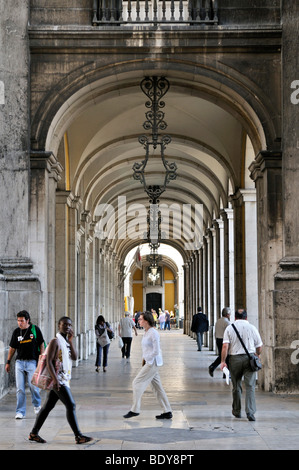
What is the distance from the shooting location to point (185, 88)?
1520cm

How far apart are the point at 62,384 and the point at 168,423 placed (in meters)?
2.23

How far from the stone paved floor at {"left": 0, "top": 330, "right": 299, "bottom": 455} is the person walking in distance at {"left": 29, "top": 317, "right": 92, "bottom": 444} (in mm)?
152

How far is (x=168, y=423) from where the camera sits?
31.5 feet

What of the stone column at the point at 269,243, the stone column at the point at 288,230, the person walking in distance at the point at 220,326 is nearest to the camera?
the stone column at the point at 288,230

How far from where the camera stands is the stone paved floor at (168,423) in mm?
7992

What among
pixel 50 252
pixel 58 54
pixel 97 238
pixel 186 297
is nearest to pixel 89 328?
pixel 97 238

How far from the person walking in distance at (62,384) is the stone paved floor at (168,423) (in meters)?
0.15

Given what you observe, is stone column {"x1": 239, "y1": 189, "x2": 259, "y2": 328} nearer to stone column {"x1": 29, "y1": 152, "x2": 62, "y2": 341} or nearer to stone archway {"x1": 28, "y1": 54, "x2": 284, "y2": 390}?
stone archway {"x1": 28, "y1": 54, "x2": 284, "y2": 390}

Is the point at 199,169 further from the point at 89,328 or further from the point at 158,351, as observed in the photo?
the point at 158,351

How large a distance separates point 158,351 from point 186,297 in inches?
1448

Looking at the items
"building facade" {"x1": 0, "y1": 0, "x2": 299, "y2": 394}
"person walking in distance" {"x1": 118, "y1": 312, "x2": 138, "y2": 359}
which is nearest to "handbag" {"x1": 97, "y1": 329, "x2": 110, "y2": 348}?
"person walking in distance" {"x1": 118, "y1": 312, "x2": 138, "y2": 359}

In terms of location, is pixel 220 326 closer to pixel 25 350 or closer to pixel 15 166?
pixel 15 166

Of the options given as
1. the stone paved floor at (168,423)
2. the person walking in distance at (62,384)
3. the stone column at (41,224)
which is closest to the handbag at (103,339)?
the stone paved floor at (168,423)

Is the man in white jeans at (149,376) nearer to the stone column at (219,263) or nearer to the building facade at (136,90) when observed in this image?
the building facade at (136,90)
